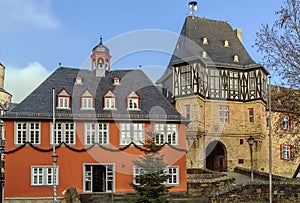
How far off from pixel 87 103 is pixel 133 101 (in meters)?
3.18

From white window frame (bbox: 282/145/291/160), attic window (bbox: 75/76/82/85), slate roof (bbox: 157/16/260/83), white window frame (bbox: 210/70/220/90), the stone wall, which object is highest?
slate roof (bbox: 157/16/260/83)

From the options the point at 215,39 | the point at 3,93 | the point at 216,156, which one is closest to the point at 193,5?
the point at 215,39

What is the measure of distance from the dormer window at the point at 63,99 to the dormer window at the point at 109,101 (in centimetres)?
250

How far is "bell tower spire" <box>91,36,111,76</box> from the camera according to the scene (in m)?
34.1

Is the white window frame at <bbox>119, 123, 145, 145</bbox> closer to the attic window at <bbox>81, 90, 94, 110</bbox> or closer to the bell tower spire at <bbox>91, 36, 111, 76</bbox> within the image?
the attic window at <bbox>81, 90, 94, 110</bbox>

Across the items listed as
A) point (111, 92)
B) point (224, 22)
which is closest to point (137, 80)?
point (111, 92)

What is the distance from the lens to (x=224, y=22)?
154ft

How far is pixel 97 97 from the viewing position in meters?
31.3

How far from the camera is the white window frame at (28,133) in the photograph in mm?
28688

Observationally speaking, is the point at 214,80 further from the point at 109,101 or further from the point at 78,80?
the point at 78,80

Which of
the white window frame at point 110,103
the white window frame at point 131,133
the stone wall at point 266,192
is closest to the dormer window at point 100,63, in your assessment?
the white window frame at point 110,103

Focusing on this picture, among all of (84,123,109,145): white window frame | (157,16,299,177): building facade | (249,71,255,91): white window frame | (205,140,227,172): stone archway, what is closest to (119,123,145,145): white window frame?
(84,123,109,145): white window frame

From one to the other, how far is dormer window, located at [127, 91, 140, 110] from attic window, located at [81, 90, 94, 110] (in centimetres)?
255

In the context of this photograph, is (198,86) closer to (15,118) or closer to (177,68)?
(177,68)
